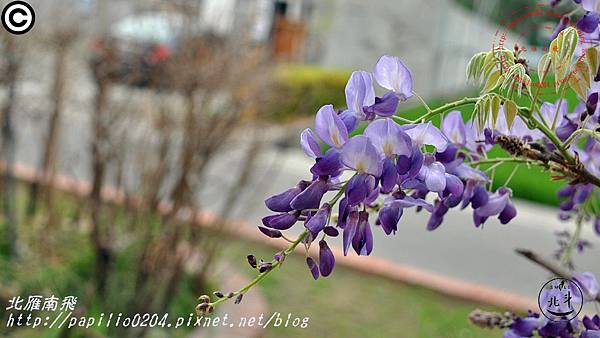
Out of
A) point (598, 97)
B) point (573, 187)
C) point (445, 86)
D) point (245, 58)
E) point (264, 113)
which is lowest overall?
point (445, 86)

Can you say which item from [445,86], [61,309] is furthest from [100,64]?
[445,86]

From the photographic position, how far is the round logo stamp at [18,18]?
2606mm

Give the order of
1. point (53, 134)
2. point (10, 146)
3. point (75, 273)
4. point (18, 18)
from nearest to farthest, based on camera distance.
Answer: point (18, 18) → point (75, 273) → point (10, 146) → point (53, 134)

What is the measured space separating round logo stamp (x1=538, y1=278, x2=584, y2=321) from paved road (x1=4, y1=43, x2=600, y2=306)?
278 cm

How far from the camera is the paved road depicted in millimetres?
4008

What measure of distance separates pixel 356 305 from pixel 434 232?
1616 mm

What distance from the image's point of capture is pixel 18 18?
280 centimetres

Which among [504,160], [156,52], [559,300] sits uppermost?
[504,160]

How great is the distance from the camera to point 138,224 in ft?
9.99

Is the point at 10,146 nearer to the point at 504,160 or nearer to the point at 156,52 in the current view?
the point at 156,52

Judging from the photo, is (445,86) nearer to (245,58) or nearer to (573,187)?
(245,58)

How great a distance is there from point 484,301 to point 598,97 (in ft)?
11.2

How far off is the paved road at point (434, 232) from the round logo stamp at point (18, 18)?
73 cm

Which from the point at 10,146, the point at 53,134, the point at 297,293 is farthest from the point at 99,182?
the point at 297,293
